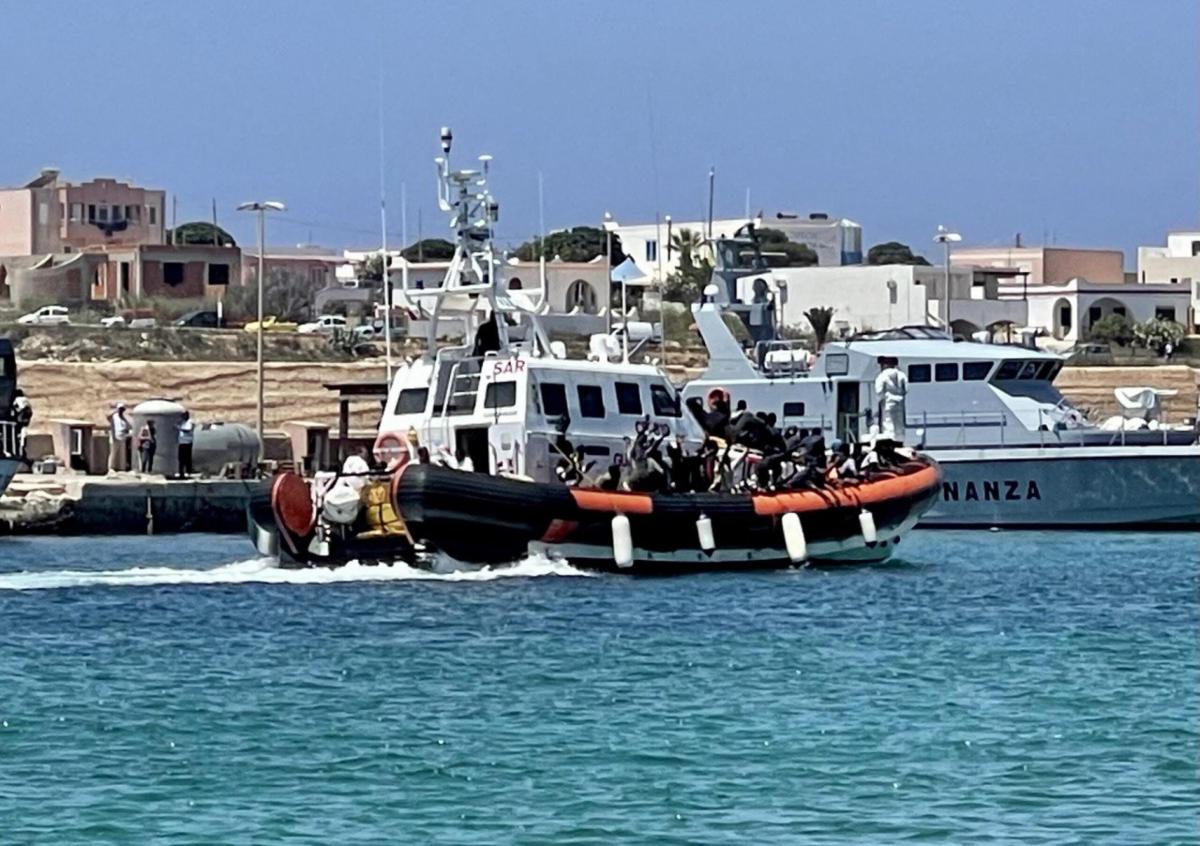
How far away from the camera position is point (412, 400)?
29906 millimetres

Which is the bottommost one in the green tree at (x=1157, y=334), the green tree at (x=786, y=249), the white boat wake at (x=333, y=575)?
the white boat wake at (x=333, y=575)

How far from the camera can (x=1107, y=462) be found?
38.6m

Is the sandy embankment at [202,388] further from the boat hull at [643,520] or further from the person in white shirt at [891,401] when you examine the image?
the boat hull at [643,520]

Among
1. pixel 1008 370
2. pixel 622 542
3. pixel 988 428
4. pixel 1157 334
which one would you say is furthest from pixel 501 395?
pixel 1157 334

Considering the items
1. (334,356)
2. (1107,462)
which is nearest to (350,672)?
(1107,462)

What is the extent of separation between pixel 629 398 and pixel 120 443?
58.6 ft

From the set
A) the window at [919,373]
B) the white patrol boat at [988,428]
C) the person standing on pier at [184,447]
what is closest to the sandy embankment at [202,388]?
the person standing on pier at [184,447]

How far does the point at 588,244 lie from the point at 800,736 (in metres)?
88.2

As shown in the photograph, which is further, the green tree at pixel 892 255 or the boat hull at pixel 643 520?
the green tree at pixel 892 255

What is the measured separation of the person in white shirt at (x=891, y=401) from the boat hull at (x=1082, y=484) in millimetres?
1647

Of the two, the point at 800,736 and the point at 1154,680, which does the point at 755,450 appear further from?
the point at 800,736

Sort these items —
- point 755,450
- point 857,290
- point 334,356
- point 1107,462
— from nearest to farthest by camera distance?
point 755,450 < point 1107,462 < point 334,356 < point 857,290

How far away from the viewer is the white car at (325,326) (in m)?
67.8

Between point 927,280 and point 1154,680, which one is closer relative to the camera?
point 1154,680
